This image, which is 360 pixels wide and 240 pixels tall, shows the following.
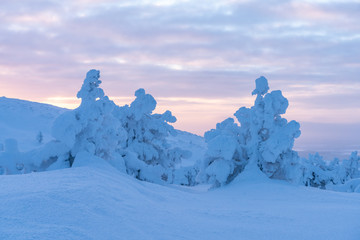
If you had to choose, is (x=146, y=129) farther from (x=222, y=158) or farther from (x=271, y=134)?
(x=271, y=134)

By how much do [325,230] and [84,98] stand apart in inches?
434

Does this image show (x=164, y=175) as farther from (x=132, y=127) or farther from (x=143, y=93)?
(x=143, y=93)

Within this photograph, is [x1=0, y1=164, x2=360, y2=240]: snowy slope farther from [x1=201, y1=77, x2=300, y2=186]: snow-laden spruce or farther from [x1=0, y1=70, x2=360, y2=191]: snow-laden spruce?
[x1=201, y1=77, x2=300, y2=186]: snow-laden spruce

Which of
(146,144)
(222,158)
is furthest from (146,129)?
(222,158)

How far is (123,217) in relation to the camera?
5953 mm

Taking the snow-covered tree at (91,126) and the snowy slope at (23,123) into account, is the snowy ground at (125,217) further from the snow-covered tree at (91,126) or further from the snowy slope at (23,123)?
the snowy slope at (23,123)

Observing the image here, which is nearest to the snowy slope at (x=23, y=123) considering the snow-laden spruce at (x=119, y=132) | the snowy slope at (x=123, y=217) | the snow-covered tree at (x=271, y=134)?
the snow-laden spruce at (x=119, y=132)

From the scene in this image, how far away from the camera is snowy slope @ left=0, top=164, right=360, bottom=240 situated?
4996 mm

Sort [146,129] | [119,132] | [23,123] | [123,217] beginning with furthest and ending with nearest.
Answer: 1. [23,123]
2. [146,129]
3. [119,132]
4. [123,217]

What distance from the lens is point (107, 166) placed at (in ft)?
38.6

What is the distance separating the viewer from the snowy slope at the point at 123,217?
4996 millimetres

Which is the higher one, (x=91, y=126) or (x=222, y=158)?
(x=91, y=126)

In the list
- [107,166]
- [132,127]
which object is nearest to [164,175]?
[132,127]

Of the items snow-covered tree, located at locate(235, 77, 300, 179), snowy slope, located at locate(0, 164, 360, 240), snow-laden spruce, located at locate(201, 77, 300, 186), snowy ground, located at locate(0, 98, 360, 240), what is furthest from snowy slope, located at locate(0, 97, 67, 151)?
snowy slope, located at locate(0, 164, 360, 240)
